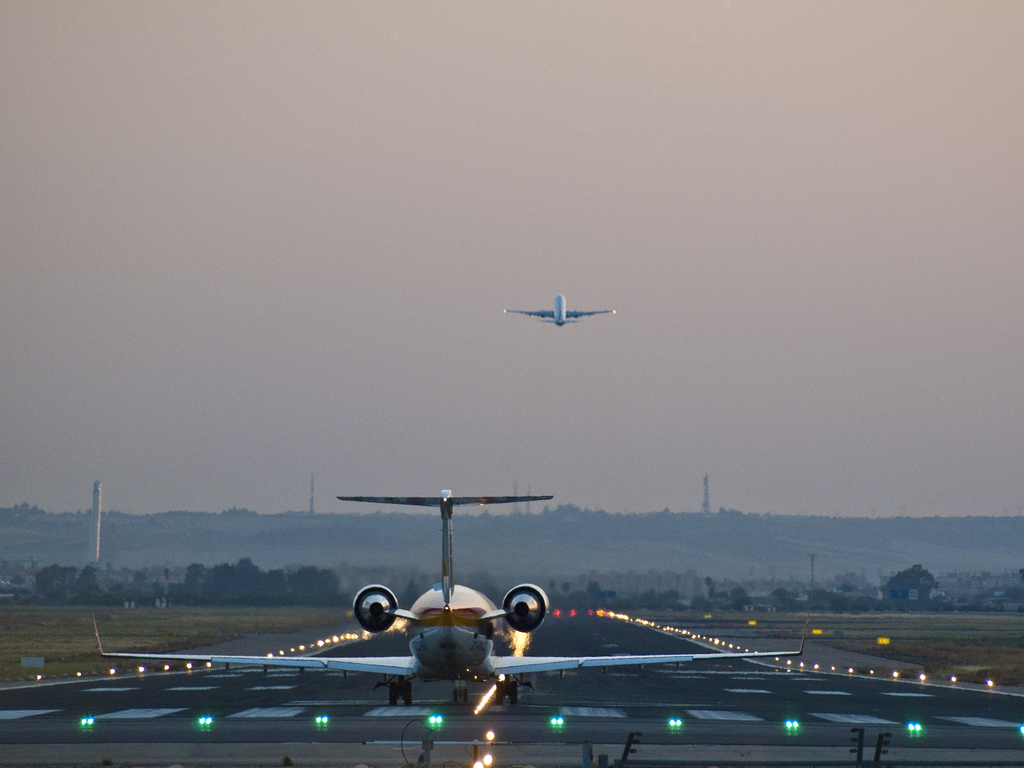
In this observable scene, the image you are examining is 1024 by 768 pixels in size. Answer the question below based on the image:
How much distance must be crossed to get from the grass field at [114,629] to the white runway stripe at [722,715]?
3072 cm

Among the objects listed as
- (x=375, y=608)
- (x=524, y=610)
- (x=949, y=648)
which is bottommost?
(x=949, y=648)

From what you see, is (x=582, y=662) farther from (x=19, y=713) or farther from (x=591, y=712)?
(x=19, y=713)

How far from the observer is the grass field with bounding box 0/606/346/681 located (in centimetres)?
6662

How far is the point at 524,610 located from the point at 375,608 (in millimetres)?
4683

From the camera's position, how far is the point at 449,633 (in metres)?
37.2

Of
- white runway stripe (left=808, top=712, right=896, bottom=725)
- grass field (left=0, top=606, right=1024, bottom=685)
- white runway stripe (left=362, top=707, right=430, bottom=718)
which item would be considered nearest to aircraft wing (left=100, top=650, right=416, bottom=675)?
white runway stripe (left=362, top=707, right=430, bottom=718)

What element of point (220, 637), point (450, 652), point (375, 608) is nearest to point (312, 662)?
point (375, 608)

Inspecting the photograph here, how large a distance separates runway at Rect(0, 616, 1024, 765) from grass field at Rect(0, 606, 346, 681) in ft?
36.6

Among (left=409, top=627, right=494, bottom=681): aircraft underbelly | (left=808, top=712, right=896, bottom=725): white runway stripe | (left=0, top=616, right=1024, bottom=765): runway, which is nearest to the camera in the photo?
(left=0, top=616, right=1024, bottom=765): runway

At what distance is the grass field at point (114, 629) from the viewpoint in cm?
6662

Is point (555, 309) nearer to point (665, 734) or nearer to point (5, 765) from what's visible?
point (665, 734)

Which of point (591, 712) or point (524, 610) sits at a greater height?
point (524, 610)

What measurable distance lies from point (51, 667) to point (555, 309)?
168ft

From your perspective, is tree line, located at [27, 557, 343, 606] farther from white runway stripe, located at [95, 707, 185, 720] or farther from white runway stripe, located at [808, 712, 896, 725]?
white runway stripe, located at [808, 712, 896, 725]
